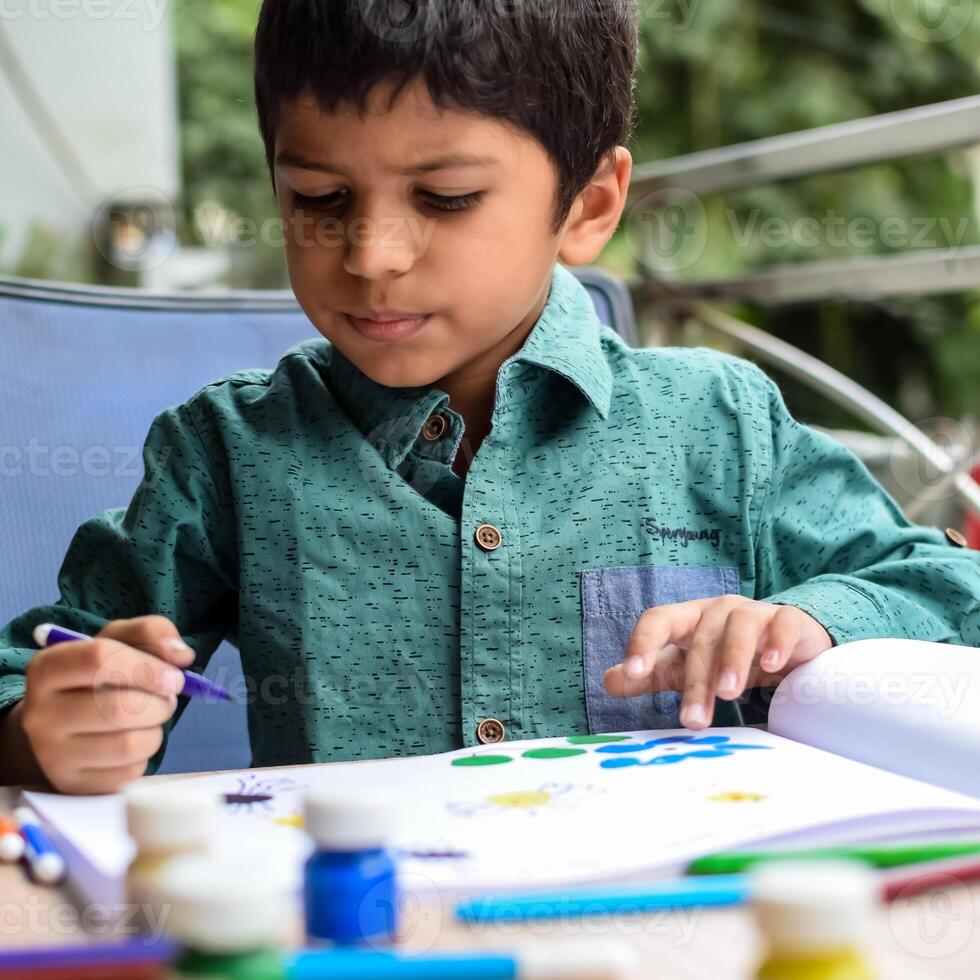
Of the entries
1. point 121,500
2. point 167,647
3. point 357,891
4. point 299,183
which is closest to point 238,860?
point 357,891

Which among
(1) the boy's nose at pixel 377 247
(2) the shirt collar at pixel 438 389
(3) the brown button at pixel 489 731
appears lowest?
(3) the brown button at pixel 489 731

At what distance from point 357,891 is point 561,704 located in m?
0.51

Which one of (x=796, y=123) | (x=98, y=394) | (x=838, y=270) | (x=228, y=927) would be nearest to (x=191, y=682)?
(x=228, y=927)

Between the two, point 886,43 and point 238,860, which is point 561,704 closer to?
point 238,860

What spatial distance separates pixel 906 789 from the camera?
50 cm

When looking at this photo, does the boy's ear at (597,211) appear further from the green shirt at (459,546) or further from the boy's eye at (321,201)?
the boy's eye at (321,201)

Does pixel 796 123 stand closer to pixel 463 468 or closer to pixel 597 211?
pixel 597 211

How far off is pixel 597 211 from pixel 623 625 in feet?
0.93

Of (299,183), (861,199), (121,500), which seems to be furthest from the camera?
(861,199)

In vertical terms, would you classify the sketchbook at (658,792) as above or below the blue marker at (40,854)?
above

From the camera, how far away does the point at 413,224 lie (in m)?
0.74

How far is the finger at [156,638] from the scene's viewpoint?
1.90 feet

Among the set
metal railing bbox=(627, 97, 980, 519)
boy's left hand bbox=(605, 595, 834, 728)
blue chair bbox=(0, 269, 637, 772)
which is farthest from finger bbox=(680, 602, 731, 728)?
metal railing bbox=(627, 97, 980, 519)

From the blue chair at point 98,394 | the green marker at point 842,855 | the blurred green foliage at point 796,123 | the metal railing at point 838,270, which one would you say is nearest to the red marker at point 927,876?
the green marker at point 842,855
